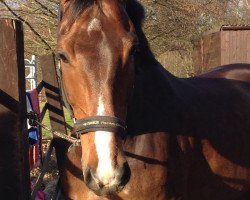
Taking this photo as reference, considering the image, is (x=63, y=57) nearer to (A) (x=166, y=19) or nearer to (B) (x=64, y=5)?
(B) (x=64, y=5)

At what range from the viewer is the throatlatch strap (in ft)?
5.57

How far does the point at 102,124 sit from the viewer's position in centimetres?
170

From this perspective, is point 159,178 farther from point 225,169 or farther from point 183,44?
point 183,44

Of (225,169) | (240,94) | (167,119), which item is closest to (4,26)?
(167,119)

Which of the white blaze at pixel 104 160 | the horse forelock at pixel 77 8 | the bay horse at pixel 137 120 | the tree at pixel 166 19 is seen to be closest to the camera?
the white blaze at pixel 104 160

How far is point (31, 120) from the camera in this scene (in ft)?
7.77

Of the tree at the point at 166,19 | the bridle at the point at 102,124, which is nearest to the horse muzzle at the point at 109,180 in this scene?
the bridle at the point at 102,124

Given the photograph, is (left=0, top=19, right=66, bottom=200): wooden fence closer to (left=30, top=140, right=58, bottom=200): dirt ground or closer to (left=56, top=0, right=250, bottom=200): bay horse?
(left=56, top=0, right=250, bottom=200): bay horse

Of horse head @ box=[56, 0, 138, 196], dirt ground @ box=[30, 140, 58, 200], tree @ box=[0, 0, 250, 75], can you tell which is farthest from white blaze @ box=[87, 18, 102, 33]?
tree @ box=[0, 0, 250, 75]

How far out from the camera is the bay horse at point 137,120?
1.73 meters

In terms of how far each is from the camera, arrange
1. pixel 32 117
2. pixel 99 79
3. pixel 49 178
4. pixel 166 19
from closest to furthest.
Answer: pixel 99 79 → pixel 32 117 → pixel 49 178 → pixel 166 19

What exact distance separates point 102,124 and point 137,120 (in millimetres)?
524

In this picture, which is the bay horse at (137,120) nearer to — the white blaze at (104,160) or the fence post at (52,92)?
the white blaze at (104,160)

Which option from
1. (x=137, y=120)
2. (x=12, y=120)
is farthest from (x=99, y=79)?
(x=12, y=120)
